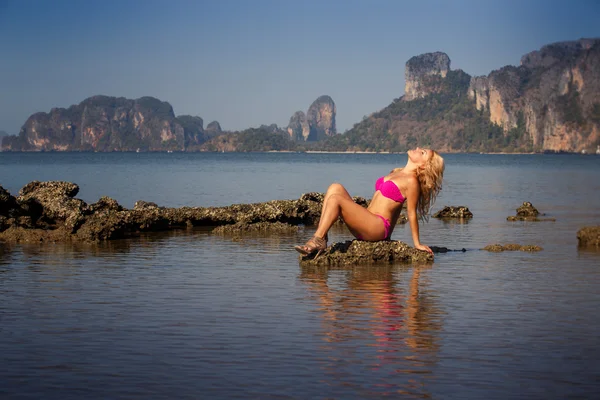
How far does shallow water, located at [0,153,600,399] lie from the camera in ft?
22.2

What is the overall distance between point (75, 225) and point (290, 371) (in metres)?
11.5

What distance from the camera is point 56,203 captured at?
62.4 feet

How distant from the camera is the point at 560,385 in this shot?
6.76 metres

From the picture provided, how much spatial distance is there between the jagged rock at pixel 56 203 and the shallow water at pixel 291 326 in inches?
125

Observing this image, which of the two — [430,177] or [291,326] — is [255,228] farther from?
[291,326]

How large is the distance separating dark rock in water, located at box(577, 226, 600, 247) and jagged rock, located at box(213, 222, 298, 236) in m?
6.75

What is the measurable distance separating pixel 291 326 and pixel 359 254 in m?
4.60

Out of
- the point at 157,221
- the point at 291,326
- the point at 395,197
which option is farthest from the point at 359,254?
the point at 157,221

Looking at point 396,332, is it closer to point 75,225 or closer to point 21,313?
point 21,313

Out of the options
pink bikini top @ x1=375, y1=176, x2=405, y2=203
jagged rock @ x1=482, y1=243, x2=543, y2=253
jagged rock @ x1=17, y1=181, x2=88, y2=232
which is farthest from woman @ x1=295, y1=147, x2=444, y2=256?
jagged rock @ x1=17, y1=181, x2=88, y2=232

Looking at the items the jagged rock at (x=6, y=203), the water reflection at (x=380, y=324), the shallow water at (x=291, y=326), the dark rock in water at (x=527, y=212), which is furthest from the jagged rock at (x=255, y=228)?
the dark rock in water at (x=527, y=212)

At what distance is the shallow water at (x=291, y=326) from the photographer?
6.77 meters

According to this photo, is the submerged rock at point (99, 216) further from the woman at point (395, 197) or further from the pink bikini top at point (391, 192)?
the pink bikini top at point (391, 192)

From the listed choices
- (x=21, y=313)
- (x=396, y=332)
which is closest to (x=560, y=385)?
(x=396, y=332)
